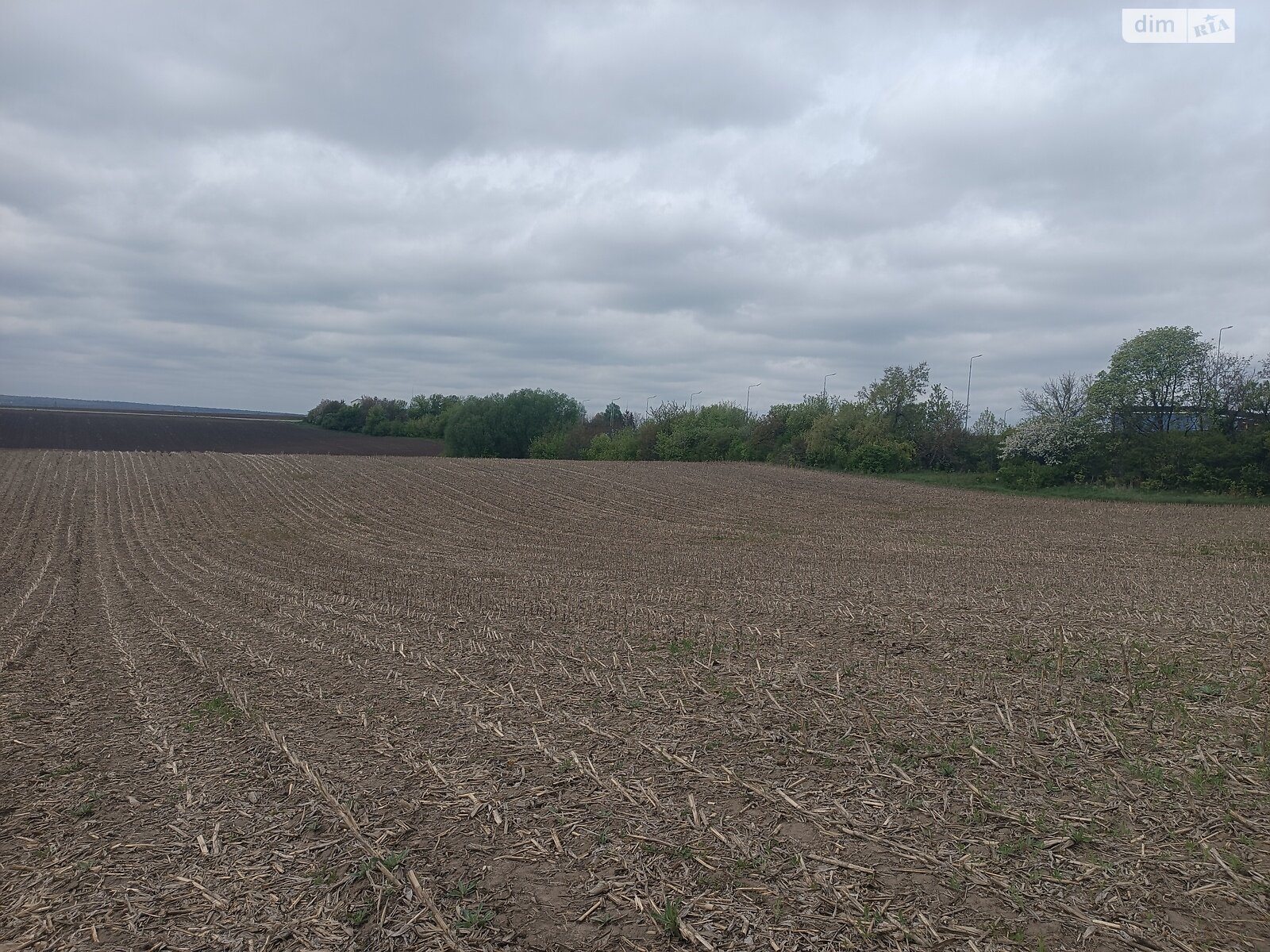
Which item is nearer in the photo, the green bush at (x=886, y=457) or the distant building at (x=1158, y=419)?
the distant building at (x=1158, y=419)

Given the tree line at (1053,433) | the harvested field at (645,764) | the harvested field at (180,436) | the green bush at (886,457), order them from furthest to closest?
the harvested field at (180,436)
the green bush at (886,457)
the tree line at (1053,433)
the harvested field at (645,764)

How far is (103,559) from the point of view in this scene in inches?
862

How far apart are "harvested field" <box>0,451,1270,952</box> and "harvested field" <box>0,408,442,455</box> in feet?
207

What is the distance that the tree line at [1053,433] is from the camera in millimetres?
40375

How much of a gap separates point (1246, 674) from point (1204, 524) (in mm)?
24501

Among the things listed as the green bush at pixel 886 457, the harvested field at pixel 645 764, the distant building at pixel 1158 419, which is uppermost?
the distant building at pixel 1158 419

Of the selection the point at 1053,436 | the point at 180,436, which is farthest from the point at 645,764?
the point at 180,436

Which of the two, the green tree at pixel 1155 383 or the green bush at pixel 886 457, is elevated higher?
the green tree at pixel 1155 383

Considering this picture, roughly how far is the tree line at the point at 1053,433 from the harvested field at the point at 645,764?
1106 inches

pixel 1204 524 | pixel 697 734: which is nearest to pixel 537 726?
pixel 697 734

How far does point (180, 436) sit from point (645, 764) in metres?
87.0

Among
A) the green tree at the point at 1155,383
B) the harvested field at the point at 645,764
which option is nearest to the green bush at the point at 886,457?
the green tree at the point at 1155,383

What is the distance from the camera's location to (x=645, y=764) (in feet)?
21.3

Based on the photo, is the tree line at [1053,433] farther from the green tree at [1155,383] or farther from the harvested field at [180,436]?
the harvested field at [180,436]
